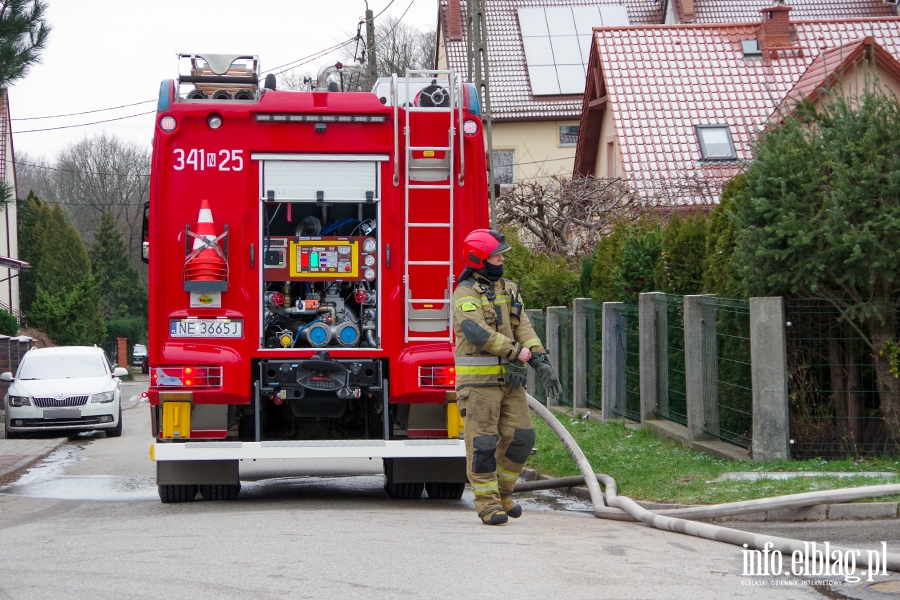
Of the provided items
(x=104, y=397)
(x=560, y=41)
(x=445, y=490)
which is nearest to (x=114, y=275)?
(x=560, y=41)

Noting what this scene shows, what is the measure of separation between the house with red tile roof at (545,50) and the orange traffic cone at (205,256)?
102ft

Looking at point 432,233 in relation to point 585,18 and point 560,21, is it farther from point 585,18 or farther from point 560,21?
point 585,18

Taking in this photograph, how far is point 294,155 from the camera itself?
9391 millimetres

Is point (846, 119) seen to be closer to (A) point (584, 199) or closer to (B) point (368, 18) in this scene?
(A) point (584, 199)

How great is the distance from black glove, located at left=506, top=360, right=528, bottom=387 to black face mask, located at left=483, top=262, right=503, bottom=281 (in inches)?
23.3

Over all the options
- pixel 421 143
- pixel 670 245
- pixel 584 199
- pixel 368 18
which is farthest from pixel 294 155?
pixel 368 18

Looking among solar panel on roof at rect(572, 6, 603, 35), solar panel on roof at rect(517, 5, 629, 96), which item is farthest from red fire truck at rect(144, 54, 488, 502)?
solar panel on roof at rect(572, 6, 603, 35)

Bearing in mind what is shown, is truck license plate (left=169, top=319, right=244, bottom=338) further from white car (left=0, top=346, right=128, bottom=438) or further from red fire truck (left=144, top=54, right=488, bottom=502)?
white car (left=0, top=346, right=128, bottom=438)

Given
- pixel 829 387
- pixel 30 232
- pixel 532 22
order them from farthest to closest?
pixel 30 232 → pixel 532 22 → pixel 829 387

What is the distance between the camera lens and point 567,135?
1667 inches

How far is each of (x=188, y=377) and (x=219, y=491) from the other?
132 centimetres

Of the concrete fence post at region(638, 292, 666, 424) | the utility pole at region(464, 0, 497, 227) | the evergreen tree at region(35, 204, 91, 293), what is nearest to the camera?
the concrete fence post at region(638, 292, 666, 424)

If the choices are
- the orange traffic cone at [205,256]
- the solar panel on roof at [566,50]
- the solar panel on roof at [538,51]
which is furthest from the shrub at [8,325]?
the orange traffic cone at [205,256]

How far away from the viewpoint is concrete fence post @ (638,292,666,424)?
1371cm
